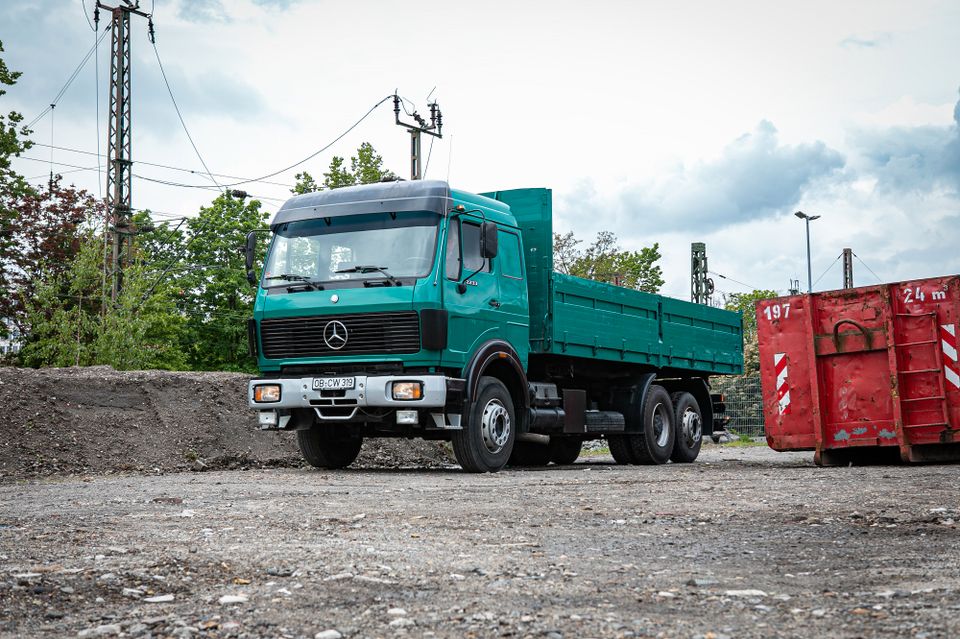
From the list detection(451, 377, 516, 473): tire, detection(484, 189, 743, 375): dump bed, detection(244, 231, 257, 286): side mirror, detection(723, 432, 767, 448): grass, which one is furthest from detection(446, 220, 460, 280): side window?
detection(723, 432, 767, 448): grass

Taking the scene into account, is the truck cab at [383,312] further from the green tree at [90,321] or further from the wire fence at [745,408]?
the wire fence at [745,408]

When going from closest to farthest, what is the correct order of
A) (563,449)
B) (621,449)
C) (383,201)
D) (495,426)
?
(383,201)
(495,426)
(621,449)
(563,449)

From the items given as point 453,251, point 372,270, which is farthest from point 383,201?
point 453,251

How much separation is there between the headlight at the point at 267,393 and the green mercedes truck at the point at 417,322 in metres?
0.01

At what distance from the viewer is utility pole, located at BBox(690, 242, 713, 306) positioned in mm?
43062

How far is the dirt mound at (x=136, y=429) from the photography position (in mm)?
14492

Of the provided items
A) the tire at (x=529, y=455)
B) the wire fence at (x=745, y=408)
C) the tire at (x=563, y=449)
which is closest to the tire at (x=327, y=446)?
the tire at (x=529, y=455)

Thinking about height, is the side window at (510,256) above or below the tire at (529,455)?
above

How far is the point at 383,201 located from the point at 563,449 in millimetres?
6454

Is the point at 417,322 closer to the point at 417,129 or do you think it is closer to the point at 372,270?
the point at 372,270

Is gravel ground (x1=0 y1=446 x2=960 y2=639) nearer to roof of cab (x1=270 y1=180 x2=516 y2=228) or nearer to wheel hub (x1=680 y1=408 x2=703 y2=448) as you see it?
roof of cab (x1=270 y1=180 x2=516 y2=228)

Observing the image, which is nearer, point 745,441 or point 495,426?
point 495,426

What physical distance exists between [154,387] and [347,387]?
6293 mm

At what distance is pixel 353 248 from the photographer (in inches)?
492
